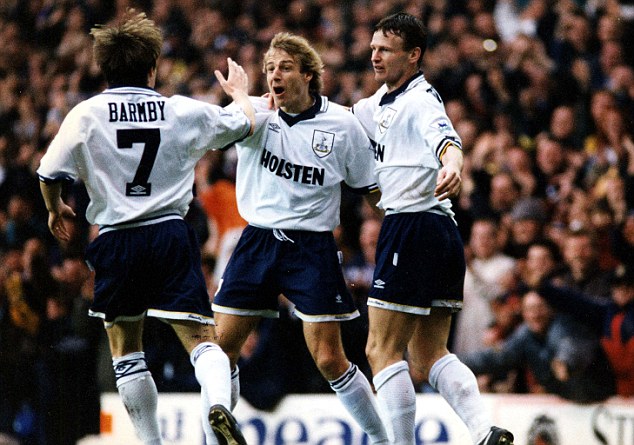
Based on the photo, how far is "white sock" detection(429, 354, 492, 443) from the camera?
5.75m

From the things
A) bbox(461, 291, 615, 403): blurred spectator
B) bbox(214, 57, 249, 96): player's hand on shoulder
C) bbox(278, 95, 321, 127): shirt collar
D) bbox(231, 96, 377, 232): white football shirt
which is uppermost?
bbox(214, 57, 249, 96): player's hand on shoulder

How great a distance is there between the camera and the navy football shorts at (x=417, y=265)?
5809 millimetres

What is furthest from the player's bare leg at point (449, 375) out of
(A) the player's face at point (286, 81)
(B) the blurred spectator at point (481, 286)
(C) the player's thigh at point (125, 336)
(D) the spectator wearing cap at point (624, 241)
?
(D) the spectator wearing cap at point (624, 241)

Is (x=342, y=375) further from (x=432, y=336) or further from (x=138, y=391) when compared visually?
(x=138, y=391)

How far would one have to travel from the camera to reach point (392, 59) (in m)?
5.94

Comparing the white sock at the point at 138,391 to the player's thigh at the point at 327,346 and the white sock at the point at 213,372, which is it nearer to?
the white sock at the point at 213,372

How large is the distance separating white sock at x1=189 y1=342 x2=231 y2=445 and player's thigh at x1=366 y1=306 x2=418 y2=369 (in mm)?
830

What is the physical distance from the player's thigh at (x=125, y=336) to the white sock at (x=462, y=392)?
5.30ft

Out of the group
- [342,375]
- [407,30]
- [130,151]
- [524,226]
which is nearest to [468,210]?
[524,226]

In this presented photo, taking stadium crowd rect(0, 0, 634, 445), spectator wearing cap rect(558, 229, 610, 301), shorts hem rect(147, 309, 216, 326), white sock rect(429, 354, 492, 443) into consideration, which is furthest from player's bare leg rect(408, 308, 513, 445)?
spectator wearing cap rect(558, 229, 610, 301)

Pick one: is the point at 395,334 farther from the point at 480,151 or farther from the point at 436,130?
the point at 480,151

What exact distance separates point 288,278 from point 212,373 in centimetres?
88

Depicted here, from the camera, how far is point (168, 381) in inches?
364

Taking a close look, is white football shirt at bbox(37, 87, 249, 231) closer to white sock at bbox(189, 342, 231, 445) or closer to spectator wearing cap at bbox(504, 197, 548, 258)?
white sock at bbox(189, 342, 231, 445)
